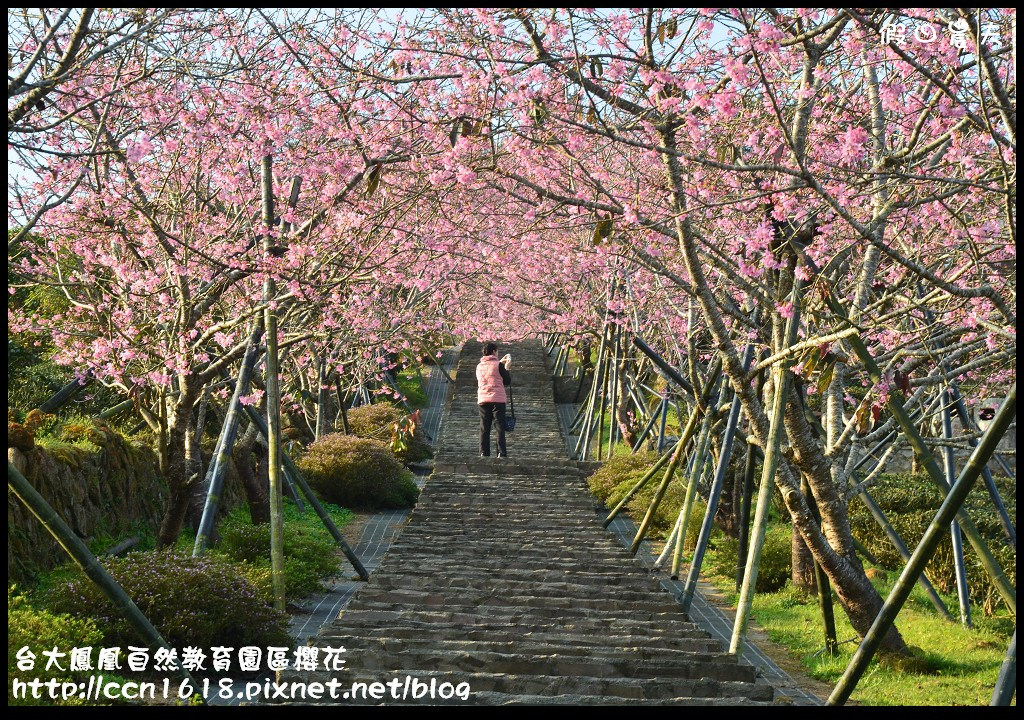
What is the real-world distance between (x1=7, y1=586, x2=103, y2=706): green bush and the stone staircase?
1.27 metres

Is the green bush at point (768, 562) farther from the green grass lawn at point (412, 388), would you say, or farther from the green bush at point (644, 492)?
the green grass lawn at point (412, 388)

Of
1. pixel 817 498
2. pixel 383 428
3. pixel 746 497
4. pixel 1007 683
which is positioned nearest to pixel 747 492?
pixel 746 497

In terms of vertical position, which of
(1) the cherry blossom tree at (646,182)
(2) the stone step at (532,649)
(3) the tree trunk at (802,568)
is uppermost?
Answer: (1) the cherry blossom tree at (646,182)

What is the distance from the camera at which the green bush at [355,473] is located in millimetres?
16266

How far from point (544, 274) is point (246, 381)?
1276 cm

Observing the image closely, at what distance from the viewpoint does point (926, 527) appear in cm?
1268

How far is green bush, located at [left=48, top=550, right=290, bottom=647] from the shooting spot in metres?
6.73

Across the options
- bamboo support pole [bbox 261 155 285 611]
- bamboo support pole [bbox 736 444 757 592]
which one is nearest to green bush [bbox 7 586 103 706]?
bamboo support pole [bbox 261 155 285 611]

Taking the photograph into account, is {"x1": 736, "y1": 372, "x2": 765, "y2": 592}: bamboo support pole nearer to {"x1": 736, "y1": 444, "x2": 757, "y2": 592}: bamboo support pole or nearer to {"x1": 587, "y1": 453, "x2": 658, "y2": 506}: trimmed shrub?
{"x1": 736, "y1": 444, "x2": 757, "y2": 592}: bamboo support pole

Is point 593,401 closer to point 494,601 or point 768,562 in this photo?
point 768,562

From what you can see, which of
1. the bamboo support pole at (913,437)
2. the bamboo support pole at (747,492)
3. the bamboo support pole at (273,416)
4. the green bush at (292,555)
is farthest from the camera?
the green bush at (292,555)

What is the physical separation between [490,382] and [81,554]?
37.7 feet

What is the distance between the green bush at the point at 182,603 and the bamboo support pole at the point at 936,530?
163 inches

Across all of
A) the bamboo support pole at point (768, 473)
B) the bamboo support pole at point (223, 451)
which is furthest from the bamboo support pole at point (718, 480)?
the bamboo support pole at point (223, 451)
